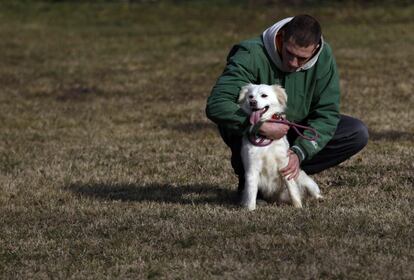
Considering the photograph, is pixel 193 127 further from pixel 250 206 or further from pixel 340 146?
pixel 250 206

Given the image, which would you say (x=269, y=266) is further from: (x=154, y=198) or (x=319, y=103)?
(x=154, y=198)

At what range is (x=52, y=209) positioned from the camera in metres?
7.82

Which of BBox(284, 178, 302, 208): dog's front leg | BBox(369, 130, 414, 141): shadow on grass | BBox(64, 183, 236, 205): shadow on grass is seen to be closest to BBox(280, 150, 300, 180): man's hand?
BBox(284, 178, 302, 208): dog's front leg

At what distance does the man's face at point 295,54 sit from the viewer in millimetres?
6574

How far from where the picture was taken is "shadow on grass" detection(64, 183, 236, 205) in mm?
8062

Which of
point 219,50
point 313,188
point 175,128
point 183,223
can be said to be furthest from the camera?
point 219,50

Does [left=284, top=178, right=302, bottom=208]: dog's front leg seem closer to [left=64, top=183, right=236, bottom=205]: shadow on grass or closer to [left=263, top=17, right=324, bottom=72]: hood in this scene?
[left=64, top=183, right=236, bottom=205]: shadow on grass

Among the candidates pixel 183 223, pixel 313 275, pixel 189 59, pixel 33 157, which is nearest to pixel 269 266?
pixel 313 275

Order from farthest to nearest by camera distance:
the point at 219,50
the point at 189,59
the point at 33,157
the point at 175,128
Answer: the point at 219,50
the point at 189,59
the point at 175,128
the point at 33,157

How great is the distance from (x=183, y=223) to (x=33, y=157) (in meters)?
4.47

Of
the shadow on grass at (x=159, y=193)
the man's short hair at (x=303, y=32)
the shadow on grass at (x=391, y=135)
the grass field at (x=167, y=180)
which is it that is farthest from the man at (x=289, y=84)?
the shadow on grass at (x=391, y=135)

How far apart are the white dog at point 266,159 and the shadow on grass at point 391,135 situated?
4194 mm

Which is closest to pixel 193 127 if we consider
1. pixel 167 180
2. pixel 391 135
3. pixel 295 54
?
pixel 391 135

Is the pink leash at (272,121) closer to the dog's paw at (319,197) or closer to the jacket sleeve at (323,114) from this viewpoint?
the jacket sleeve at (323,114)
